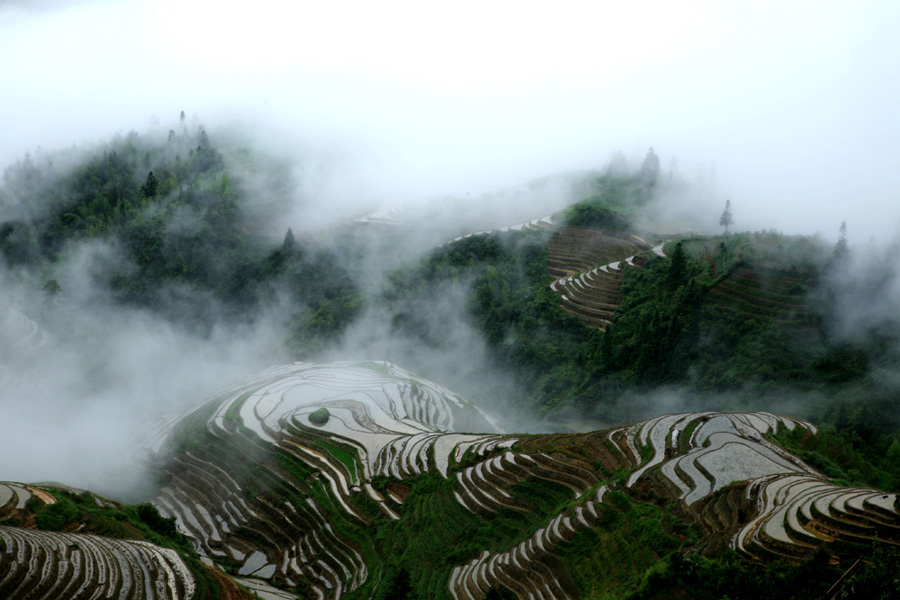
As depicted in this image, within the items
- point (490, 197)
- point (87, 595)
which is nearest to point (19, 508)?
point (87, 595)

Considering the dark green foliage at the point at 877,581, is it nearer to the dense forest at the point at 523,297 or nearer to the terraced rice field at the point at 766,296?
the dense forest at the point at 523,297

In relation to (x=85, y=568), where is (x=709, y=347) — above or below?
below

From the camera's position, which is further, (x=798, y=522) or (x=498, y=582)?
(x=498, y=582)

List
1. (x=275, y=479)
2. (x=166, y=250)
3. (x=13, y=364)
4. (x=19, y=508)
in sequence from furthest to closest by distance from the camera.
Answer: (x=166, y=250) → (x=13, y=364) → (x=275, y=479) → (x=19, y=508)

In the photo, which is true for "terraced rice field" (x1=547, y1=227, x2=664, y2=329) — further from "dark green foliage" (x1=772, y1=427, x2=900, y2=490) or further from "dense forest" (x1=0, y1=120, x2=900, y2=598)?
"dark green foliage" (x1=772, y1=427, x2=900, y2=490)

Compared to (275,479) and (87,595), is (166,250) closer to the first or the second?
(275,479)

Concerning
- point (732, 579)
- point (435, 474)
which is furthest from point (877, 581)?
point (435, 474)

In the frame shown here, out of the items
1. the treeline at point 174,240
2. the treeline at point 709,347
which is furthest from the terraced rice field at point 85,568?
the treeline at point 174,240

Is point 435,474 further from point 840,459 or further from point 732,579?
point 840,459

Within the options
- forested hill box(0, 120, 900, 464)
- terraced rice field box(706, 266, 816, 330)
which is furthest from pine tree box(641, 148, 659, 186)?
terraced rice field box(706, 266, 816, 330)
